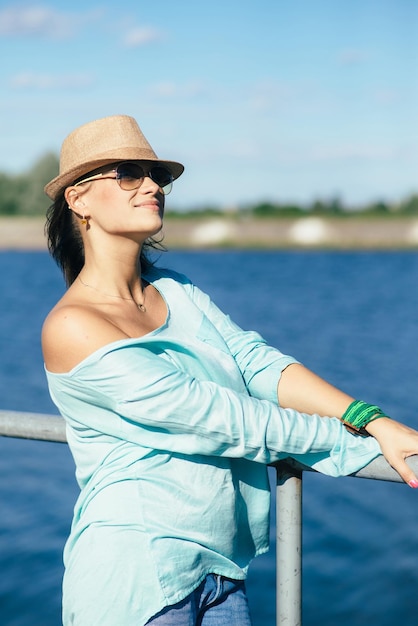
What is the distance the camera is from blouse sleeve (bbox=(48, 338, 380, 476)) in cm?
162

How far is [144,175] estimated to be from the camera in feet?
6.26

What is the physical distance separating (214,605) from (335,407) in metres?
0.46

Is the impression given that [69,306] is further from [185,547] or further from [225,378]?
[185,547]

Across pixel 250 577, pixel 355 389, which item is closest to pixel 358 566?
pixel 250 577

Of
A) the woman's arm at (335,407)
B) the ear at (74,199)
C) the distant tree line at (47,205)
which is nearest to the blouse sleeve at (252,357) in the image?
the woman's arm at (335,407)

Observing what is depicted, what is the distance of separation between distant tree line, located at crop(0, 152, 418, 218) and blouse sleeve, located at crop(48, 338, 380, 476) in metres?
59.8

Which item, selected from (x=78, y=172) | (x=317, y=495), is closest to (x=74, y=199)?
(x=78, y=172)

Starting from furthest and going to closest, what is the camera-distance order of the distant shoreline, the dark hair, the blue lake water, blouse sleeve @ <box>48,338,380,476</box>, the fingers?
the distant shoreline, the blue lake water, the dark hair, blouse sleeve @ <box>48,338,380,476</box>, the fingers

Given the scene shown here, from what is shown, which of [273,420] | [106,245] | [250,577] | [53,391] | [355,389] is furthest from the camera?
[355,389]

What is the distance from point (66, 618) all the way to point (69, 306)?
0.61 metres

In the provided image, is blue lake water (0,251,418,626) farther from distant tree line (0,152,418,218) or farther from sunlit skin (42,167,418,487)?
distant tree line (0,152,418,218)

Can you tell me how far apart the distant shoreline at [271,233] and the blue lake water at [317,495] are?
106ft

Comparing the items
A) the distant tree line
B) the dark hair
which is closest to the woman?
the dark hair

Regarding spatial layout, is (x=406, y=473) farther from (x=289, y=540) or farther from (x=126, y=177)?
(x=126, y=177)
